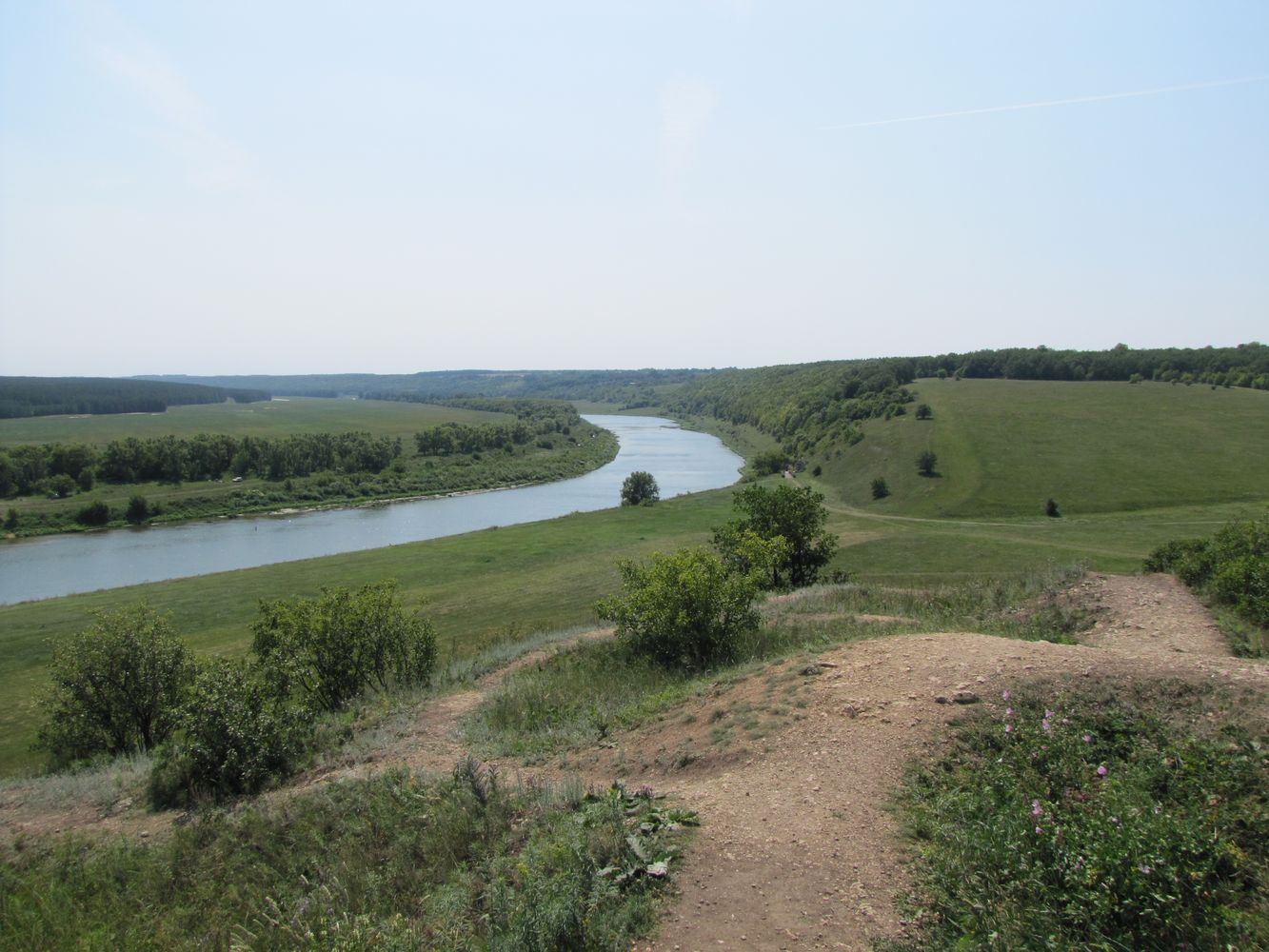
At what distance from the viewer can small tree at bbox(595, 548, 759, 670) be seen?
14.1m

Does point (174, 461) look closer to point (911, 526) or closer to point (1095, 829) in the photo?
point (911, 526)

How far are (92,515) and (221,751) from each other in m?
73.0

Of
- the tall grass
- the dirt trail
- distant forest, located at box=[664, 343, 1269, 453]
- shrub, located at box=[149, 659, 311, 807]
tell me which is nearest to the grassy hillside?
distant forest, located at box=[664, 343, 1269, 453]

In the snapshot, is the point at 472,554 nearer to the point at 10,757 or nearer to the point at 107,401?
the point at 10,757

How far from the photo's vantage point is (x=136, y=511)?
68625 mm

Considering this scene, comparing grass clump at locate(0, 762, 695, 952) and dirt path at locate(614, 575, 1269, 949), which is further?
grass clump at locate(0, 762, 695, 952)

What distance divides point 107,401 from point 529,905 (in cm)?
20799

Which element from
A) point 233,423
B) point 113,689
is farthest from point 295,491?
point 233,423

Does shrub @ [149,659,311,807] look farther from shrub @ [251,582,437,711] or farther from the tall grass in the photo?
shrub @ [251,582,437,711]

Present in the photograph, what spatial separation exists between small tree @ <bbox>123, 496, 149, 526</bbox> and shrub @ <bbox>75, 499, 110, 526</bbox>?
1791mm

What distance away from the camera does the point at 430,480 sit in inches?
3578

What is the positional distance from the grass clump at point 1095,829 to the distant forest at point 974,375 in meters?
80.0

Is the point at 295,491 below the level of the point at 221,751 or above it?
below

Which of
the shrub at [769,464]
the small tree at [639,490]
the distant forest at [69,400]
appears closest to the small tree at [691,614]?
the small tree at [639,490]
